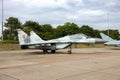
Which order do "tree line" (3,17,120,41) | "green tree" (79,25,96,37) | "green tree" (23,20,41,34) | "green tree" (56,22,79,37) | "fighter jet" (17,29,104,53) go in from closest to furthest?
"fighter jet" (17,29,104,53) → "tree line" (3,17,120,41) → "green tree" (23,20,41,34) → "green tree" (56,22,79,37) → "green tree" (79,25,96,37)

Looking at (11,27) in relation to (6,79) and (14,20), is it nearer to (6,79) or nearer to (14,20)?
(14,20)

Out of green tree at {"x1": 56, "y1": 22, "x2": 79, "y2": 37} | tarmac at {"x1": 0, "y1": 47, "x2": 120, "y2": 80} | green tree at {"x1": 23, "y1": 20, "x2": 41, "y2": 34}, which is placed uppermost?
green tree at {"x1": 23, "y1": 20, "x2": 41, "y2": 34}

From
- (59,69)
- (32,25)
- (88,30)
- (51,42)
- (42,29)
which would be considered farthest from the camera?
(88,30)

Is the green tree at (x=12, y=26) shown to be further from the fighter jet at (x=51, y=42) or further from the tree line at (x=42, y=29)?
the fighter jet at (x=51, y=42)

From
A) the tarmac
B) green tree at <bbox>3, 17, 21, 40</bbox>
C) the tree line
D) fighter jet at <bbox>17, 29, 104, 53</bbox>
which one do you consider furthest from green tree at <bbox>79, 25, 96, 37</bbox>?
the tarmac

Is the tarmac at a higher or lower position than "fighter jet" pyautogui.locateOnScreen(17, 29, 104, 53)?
lower

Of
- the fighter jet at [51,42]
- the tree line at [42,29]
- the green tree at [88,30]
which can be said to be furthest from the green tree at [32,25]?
the fighter jet at [51,42]

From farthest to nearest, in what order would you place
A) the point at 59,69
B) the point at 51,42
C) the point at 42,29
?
the point at 42,29 → the point at 51,42 → the point at 59,69

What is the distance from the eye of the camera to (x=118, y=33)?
91.0m

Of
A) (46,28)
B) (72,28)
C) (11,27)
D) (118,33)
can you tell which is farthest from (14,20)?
(118,33)

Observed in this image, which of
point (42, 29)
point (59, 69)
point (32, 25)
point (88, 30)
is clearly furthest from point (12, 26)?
point (59, 69)

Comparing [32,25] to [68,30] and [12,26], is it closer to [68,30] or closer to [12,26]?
[12,26]

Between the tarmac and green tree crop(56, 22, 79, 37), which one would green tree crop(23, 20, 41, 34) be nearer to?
green tree crop(56, 22, 79, 37)

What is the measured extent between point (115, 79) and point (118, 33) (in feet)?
285
